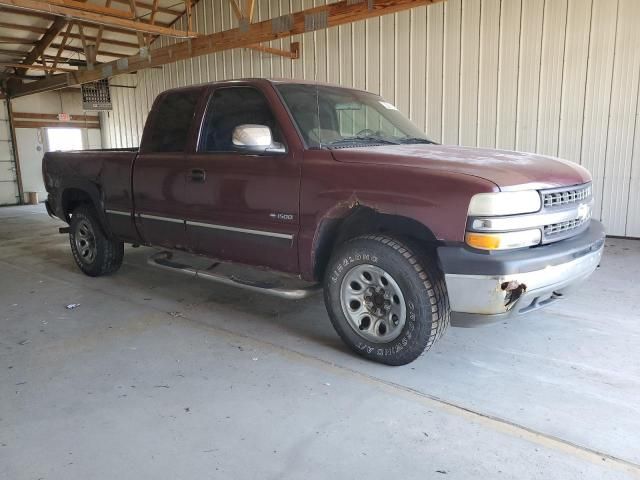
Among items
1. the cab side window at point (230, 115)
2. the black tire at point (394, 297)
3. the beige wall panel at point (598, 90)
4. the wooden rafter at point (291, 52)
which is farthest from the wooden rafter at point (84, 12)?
the beige wall panel at point (598, 90)

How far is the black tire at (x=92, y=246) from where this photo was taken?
5.28 metres

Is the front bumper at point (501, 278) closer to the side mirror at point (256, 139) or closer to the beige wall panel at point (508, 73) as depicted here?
the side mirror at point (256, 139)

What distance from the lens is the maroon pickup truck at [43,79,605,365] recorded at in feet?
8.65

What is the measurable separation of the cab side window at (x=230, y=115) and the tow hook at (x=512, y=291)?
1.92 metres

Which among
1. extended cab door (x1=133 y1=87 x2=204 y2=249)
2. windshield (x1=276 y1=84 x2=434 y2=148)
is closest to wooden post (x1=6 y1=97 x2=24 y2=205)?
extended cab door (x1=133 y1=87 x2=204 y2=249)

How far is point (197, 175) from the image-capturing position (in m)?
3.95

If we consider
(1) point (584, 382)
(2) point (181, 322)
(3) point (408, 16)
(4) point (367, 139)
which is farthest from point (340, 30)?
(1) point (584, 382)

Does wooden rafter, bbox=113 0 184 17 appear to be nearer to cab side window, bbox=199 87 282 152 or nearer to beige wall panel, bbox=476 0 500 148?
beige wall panel, bbox=476 0 500 148

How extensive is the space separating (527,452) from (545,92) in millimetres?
6600

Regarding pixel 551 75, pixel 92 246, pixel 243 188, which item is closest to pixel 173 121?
pixel 243 188

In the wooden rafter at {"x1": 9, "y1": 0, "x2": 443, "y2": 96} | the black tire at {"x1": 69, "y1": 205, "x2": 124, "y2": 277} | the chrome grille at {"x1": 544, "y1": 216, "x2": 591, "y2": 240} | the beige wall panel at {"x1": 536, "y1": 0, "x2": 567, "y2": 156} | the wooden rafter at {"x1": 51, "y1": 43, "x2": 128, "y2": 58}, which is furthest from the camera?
the wooden rafter at {"x1": 51, "y1": 43, "x2": 128, "y2": 58}

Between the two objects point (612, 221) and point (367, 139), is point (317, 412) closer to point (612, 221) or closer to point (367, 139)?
point (367, 139)

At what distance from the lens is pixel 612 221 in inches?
288

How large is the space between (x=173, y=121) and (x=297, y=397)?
2.76 metres
